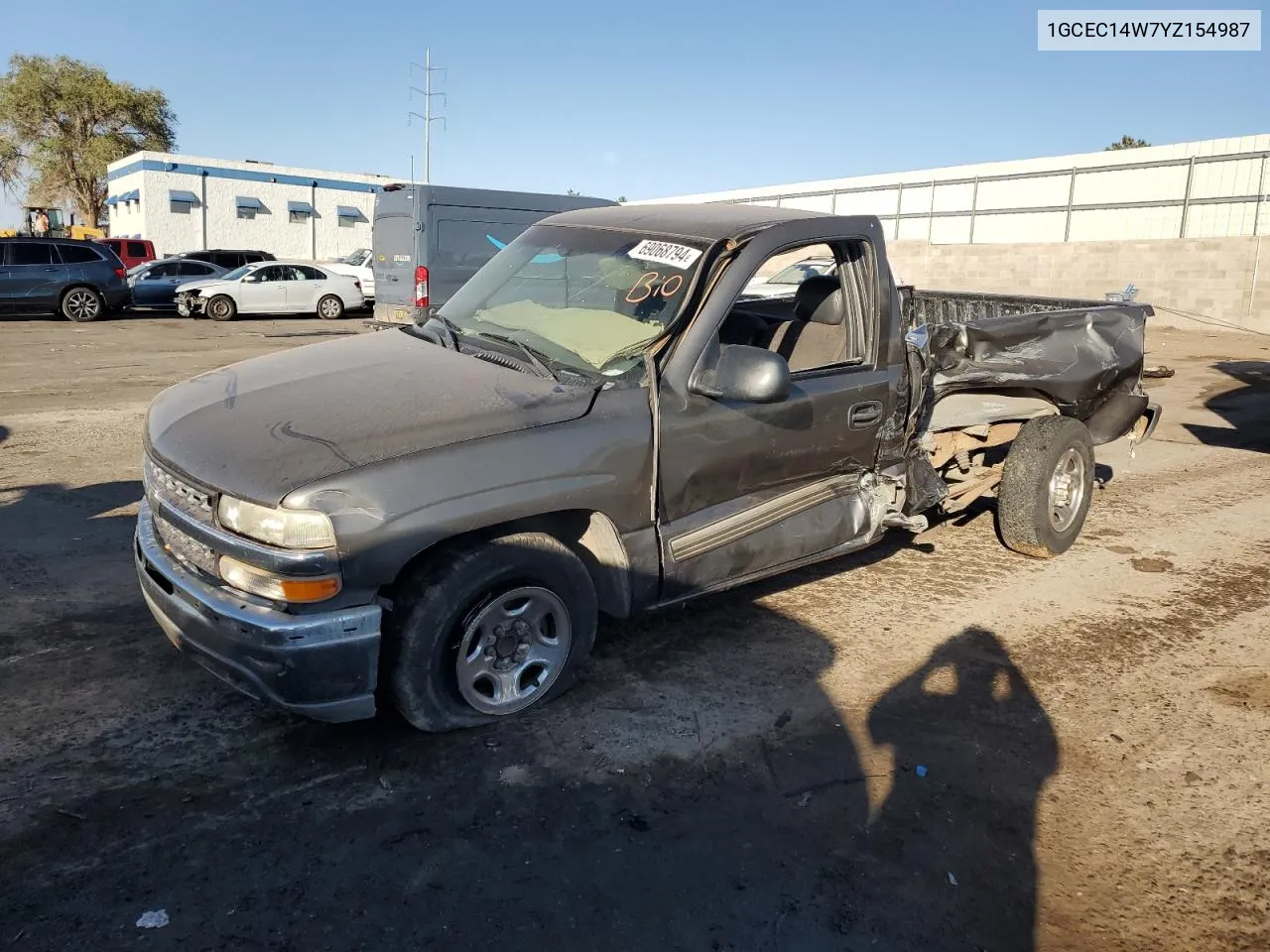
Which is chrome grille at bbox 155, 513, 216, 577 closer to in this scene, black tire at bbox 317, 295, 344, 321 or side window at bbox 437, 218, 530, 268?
side window at bbox 437, 218, 530, 268

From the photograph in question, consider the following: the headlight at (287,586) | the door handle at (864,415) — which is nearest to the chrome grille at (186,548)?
the headlight at (287,586)

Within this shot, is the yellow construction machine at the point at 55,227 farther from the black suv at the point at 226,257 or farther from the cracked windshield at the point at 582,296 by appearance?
the cracked windshield at the point at 582,296

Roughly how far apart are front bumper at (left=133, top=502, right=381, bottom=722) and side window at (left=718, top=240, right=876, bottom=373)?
2.24m

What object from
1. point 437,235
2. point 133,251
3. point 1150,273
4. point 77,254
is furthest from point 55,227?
point 1150,273

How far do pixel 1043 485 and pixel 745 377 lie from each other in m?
2.82

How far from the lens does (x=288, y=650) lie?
2.94 metres

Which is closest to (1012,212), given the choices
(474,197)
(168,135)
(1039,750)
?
(474,197)

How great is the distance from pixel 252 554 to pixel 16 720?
1.38 m

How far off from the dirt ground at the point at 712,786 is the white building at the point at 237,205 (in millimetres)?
41592

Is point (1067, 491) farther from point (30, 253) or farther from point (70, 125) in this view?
point (70, 125)

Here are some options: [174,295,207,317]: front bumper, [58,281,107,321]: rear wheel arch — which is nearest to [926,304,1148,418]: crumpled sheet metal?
[174,295,207,317]: front bumper

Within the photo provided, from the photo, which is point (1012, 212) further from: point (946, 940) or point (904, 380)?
point (946, 940)

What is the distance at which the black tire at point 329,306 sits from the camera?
23.0m

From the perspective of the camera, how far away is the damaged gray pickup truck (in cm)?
301
